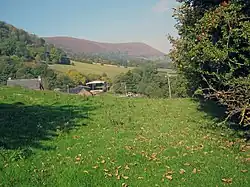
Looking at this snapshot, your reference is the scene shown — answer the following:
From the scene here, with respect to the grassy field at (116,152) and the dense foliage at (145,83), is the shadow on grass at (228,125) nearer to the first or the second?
the grassy field at (116,152)

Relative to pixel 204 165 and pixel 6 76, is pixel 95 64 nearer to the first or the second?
pixel 6 76

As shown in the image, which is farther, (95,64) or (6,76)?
(95,64)

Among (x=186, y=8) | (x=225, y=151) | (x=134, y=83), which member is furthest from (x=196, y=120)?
(x=134, y=83)

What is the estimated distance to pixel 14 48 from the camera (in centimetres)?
8388

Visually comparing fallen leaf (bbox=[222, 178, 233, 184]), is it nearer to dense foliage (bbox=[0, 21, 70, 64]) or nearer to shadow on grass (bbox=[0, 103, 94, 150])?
shadow on grass (bbox=[0, 103, 94, 150])

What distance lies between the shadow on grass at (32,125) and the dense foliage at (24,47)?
66758 millimetres

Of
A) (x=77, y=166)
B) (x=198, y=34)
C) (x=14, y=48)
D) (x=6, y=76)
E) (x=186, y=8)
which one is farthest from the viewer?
(x=14, y=48)

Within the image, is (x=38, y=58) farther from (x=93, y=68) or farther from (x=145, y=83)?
(x=145, y=83)

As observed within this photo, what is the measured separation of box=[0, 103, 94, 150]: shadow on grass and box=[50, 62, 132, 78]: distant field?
235 ft

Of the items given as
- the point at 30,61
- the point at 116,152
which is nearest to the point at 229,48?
the point at 116,152

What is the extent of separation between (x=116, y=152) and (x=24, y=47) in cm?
8532

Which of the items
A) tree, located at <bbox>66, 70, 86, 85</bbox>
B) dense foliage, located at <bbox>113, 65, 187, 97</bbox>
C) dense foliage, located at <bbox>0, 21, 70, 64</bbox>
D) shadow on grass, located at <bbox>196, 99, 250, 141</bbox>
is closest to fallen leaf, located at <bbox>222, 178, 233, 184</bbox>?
shadow on grass, located at <bbox>196, 99, 250, 141</bbox>

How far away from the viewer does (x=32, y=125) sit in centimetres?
1316

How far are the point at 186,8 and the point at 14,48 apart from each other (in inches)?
3003
